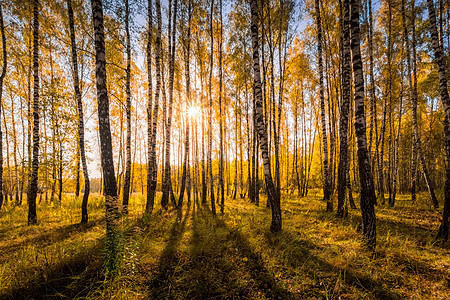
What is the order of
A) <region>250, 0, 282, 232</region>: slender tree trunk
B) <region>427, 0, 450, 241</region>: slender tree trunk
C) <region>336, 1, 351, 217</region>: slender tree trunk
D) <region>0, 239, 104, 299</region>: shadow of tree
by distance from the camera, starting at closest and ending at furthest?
<region>0, 239, 104, 299</region>: shadow of tree, <region>427, 0, 450, 241</region>: slender tree trunk, <region>250, 0, 282, 232</region>: slender tree trunk, <region>336, 1, 351, 217</region>: slender tree trunk

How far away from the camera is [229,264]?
12.3 feet

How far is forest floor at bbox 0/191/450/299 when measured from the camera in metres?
2.88

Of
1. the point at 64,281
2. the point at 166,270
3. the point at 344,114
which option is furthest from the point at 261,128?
the point at 64,281

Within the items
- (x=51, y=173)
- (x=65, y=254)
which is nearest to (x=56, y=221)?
(x=51, y=173)

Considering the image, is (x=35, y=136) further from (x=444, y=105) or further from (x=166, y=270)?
(x=444, y=105)

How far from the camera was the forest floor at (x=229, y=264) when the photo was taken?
288 centimetres

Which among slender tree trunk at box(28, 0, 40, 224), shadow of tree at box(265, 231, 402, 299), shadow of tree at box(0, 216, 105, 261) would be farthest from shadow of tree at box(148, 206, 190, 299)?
slender tree trunk at box(28, 0, 40, 224)

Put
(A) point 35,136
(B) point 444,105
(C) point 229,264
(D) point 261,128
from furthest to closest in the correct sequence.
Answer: (A) point 35,136 → (D) point 261,128 → (B) point 444,105 → (C) point 229,264

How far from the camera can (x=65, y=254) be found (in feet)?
12.4

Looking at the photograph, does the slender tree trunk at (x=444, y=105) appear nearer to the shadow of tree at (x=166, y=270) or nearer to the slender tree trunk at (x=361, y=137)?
the slender tree trunk at (x=361, y=137)

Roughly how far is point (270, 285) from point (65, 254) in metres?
4.71

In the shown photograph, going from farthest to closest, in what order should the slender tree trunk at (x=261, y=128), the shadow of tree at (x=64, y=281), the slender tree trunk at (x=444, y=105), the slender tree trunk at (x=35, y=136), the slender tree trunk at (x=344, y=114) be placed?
the slender tree trunk at (x=35, y=136) < the slender tree trunk at (x=344, y=114) < the slender tree trunk at (x=261, y=128) < the slender tree trunk at (x=444, y=105) < the shadow of tree at (x=64, y=281)

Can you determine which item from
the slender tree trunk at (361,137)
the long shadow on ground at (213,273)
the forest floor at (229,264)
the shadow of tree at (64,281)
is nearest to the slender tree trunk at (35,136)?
the forest floor at (229,264)

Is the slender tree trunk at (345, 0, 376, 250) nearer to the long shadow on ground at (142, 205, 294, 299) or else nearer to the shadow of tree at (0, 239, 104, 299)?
the long shadow on ground at (142, 205, 294, 299)
